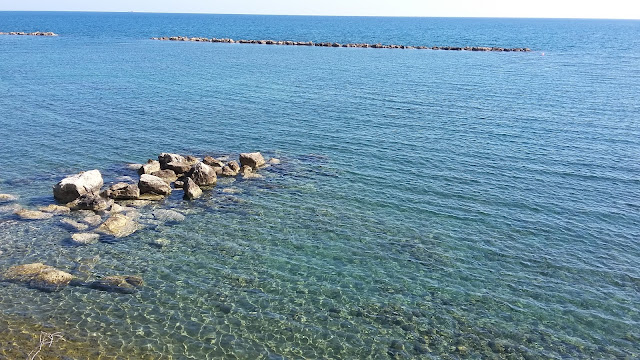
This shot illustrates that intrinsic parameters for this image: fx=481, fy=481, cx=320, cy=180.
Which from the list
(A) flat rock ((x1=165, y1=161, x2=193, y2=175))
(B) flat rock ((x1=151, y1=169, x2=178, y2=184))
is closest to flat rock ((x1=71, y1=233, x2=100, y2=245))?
(B) flat rock ((x1=151, y1=169, x2=178, y2=184))

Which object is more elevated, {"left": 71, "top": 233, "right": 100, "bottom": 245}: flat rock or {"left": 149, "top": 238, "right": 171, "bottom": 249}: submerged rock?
{"left": 149, "top": 238, "right": 171, "bottom": 249}: submerged rock

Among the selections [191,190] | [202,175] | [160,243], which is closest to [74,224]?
[160,243]

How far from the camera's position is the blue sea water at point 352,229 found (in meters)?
22.4

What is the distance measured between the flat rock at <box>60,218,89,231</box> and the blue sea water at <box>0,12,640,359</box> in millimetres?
842

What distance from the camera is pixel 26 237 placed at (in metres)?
30.0

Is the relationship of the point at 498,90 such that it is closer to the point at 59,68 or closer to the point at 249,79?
the point at 249,79

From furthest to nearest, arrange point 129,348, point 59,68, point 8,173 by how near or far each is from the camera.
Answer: point 59,68 → point 8,173 → point 129,348

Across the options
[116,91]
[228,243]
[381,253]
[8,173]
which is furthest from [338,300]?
[116,91]

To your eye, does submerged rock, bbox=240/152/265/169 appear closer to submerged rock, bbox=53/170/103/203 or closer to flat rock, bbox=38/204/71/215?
submerged rock, bbox=53/170/103/203

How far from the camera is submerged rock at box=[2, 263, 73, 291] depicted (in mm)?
25016

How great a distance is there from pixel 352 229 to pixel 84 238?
17.0 metres

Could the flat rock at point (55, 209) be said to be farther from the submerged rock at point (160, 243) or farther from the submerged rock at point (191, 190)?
the submerged rock at point (160, 243)

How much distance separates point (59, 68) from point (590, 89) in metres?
94.9

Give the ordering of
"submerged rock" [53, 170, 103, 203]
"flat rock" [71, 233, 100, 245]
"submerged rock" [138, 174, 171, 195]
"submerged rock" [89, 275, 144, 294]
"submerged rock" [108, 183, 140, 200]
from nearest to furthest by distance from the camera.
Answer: "submerged rock" [89, 275, 144, 294], "flat rock" [71, 233, 100, 245], "submerged rock" [53, 170, 103, 203], "submerged rock" [108, 183, 140, 200], "submerged rock" [138, 174, 171, 195]
